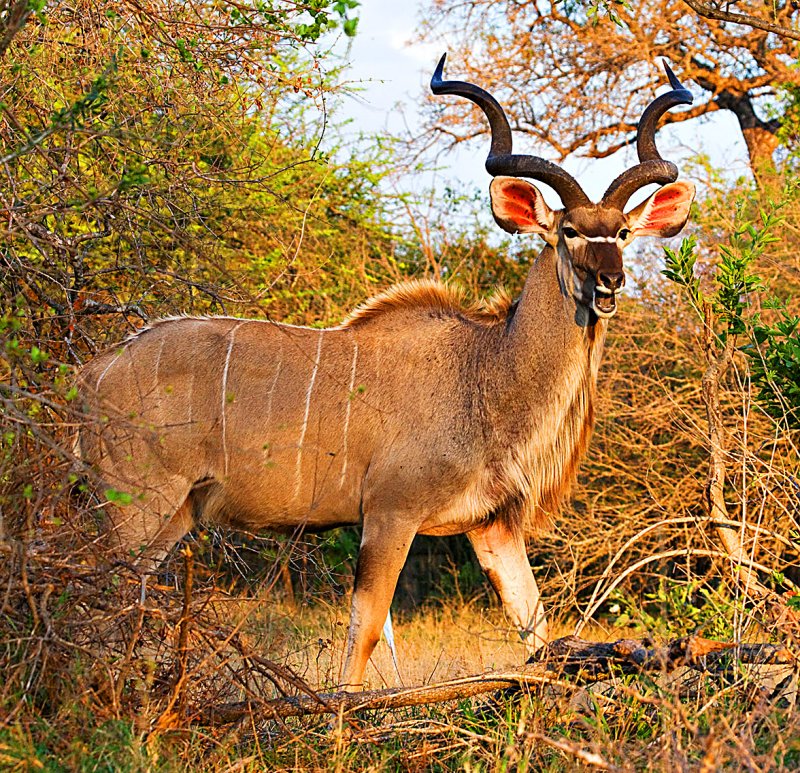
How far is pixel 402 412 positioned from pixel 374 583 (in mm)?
662

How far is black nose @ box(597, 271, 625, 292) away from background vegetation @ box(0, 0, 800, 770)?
324 mm

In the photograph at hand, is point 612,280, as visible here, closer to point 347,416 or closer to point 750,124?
point 347,416

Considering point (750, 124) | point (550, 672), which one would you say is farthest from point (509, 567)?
point (750, 124)

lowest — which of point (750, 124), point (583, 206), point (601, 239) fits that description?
point (601, 239)

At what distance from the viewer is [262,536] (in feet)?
15.9

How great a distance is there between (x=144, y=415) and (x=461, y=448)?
3.94 feet

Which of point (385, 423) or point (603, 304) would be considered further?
point (385, 423)

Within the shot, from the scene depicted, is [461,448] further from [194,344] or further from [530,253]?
[530,253]

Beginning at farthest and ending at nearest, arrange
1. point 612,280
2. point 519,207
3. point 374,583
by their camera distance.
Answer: point 519,207 → point 374,583 → point 612,280

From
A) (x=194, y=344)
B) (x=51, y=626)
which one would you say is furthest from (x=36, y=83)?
(x=51, y=626)

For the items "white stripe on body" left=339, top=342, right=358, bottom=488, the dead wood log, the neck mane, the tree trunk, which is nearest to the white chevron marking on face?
the neck mane

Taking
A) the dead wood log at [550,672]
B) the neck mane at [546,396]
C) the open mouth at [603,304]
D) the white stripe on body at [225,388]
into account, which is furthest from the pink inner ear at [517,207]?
the dead wood log at [550,672]

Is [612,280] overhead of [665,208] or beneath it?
beneath

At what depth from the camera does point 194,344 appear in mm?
4359
